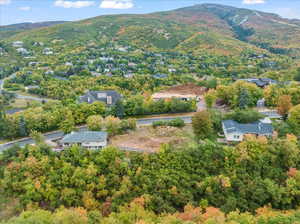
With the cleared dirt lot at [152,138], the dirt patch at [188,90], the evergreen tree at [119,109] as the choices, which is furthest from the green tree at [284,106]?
the evergreen tree at [119,109]

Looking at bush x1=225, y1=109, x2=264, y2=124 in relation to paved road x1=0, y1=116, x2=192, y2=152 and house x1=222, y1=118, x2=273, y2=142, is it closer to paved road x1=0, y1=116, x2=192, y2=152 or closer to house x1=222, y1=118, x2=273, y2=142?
house x1=222, y1=118, x2=273, y2=142

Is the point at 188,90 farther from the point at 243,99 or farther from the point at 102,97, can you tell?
the point at 102,97

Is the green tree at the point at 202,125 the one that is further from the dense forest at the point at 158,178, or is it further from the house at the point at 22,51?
the house at the point at 22,51

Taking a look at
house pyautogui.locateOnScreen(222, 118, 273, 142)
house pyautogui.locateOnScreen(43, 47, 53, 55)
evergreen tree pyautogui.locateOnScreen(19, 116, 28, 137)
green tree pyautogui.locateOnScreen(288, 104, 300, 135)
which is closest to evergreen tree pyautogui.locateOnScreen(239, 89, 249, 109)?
house pyautogui.locateOnScreen(222, 118, 273, 142)

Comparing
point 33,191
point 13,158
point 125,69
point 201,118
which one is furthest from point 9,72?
point 201,118

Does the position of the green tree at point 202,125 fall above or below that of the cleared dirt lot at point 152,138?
above

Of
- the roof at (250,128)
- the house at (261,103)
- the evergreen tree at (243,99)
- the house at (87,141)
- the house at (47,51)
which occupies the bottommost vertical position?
the house at (87,141)

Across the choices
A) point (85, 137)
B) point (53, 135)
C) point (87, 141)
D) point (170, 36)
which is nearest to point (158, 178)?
point (87, 141)
